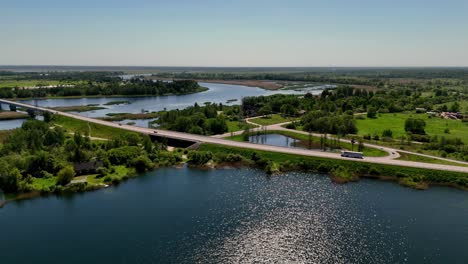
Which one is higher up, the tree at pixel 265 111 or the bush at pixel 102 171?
the tree at pixel 265 111

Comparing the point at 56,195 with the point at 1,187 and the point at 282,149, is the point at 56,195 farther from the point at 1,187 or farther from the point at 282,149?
the point at 282,149

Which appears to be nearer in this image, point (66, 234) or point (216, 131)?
point (66, 234)

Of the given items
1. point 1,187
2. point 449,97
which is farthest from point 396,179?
point 449,97

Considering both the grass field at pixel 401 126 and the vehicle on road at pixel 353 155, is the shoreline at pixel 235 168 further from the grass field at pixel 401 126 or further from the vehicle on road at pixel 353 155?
the grass field at pixel 401 126

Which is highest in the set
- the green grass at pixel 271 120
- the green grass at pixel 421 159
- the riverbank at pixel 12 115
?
the green grass at pixel 271 120

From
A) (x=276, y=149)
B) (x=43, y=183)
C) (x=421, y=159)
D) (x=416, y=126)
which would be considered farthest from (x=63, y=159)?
(x=416, y=126)

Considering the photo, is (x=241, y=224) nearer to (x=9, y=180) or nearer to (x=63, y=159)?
(x=9, y=180)

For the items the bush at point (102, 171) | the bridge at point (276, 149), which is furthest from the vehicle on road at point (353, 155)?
the bush at point (102, 171)
